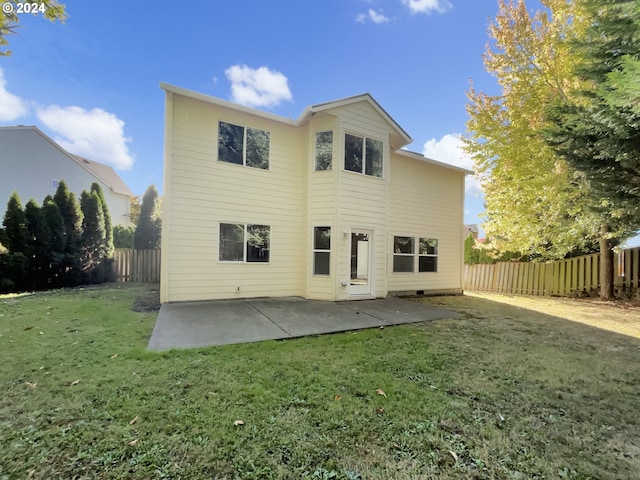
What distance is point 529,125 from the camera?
32.1 ft

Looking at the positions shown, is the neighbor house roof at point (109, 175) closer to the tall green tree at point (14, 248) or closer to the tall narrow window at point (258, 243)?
the tall green tree at point (14, 248)

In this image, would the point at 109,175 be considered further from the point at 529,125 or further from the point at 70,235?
the point at 529,125

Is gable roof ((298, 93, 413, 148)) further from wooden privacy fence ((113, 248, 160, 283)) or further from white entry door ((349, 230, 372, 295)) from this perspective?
wooden privacy fence ((113, 248, 160, 283))

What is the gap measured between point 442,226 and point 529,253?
3901 millimetres

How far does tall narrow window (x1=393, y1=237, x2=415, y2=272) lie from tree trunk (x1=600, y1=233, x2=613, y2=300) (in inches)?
260

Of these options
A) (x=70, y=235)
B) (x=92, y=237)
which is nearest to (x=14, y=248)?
(x=70, y=235)

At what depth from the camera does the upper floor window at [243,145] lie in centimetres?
868

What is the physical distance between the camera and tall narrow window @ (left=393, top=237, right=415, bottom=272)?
35.4 ft

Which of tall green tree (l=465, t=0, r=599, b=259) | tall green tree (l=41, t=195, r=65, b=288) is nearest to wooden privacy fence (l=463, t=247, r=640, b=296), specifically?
tall green tree (l=465, t=0, r=599, b=259)

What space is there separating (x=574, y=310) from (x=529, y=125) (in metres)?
6.12

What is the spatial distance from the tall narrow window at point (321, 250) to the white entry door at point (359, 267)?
800mm

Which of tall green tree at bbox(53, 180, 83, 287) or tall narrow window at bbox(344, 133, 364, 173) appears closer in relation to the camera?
tall narrow window at bbox(344, 133, 364, 173)

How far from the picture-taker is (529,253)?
39.9 feet

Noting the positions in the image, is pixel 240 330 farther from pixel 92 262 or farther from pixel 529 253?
pixel 529 253
